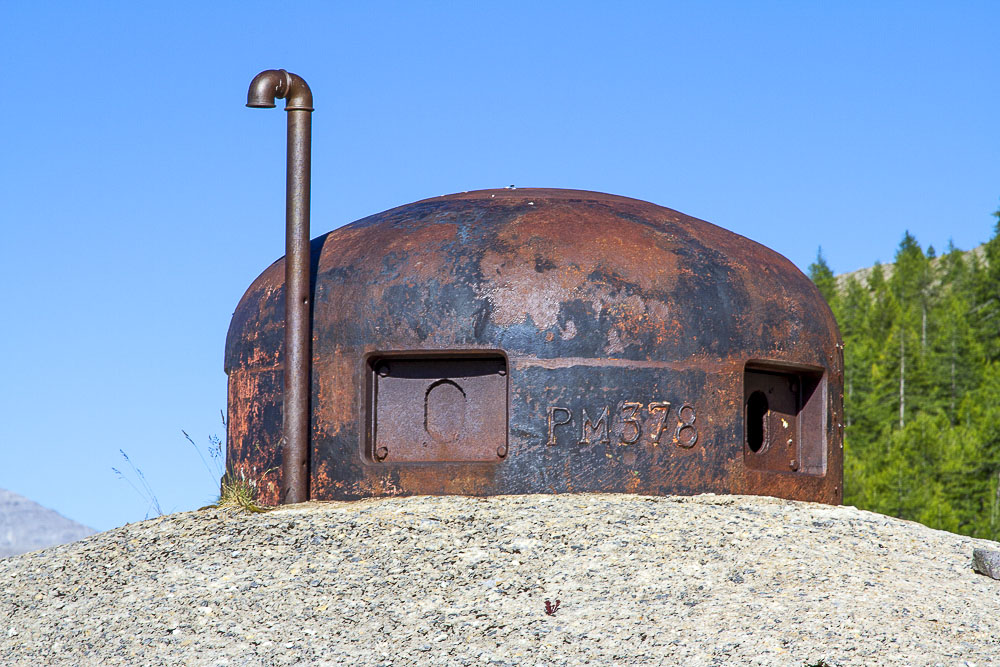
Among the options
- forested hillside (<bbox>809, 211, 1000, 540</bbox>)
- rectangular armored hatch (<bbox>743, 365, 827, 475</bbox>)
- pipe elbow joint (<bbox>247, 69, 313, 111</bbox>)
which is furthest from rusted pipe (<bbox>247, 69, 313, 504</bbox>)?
forested hillside (<bbox>809, 211, 1000, 540</bbox>)

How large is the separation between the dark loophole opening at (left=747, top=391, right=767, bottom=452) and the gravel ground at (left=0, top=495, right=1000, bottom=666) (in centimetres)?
82

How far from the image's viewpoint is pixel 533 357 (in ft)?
26.7

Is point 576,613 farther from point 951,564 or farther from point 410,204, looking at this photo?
point 410,204

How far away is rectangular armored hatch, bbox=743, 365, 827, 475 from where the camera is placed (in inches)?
357

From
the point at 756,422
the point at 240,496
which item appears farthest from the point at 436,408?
the point at 756,422

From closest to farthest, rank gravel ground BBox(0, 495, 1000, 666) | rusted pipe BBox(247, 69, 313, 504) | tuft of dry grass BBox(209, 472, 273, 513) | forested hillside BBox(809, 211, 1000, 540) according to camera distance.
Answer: gravel ground BBox(0, 495, 1000, 666), tuft of dry grass BBox(209, 472, 273, 513), rusted pipe BBox(247, 69, 313, 504), forested hillside BBox(809, 211, 1000, 540)

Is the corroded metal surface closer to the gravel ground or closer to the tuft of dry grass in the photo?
the tuft of dry grass

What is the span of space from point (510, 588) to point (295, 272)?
299 cm

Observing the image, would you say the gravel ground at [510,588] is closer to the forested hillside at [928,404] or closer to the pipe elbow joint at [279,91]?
the pipe elbow joint at [279,91]

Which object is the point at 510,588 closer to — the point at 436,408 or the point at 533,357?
the point at 533,357

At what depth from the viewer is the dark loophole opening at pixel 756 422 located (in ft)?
29.9

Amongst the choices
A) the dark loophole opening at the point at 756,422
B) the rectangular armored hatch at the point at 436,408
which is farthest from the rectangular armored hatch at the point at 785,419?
the rectangular armored hatch at the point at 436,408

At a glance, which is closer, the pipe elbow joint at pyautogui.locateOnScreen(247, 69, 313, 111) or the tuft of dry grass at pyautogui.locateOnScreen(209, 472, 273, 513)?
the tuft of dry grass at pyautogui.locateOnScreen(209, 472, 273, 513)

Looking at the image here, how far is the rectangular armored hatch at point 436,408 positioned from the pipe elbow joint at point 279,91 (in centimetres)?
192
